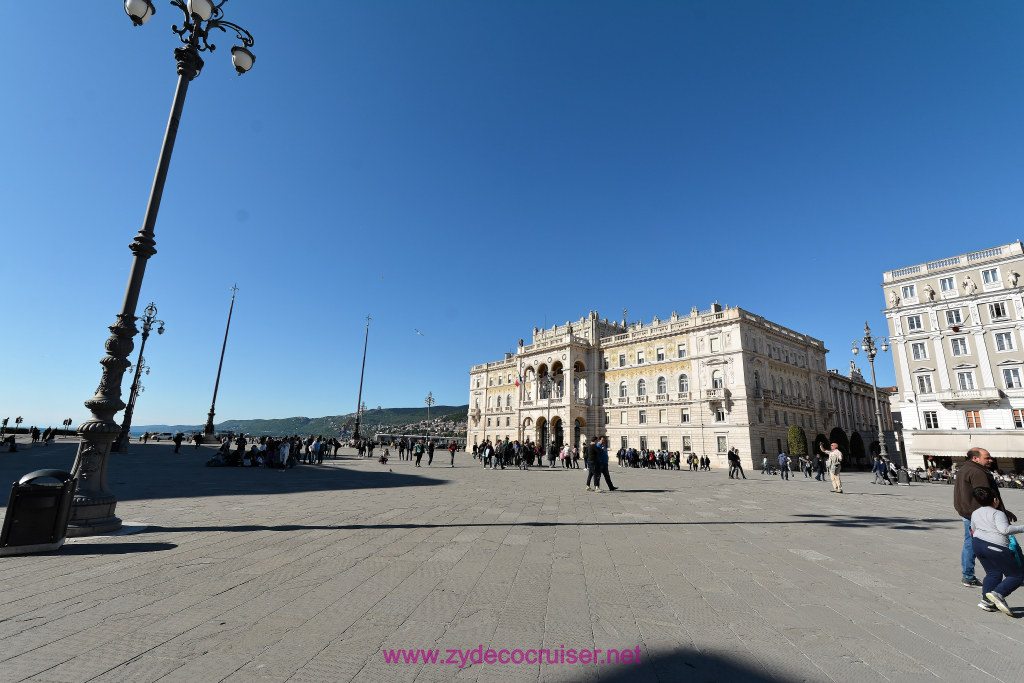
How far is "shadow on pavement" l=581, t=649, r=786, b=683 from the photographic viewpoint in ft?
9.36

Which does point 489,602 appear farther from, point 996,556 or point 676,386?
point 676,386

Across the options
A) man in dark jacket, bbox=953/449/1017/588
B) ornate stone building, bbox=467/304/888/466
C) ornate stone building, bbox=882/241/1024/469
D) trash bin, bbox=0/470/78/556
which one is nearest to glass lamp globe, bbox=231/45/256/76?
trash bin, bbox=0/470/78/556

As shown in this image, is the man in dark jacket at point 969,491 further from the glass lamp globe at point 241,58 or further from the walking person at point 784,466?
the walking person at point 784,466

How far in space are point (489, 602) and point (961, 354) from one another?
41.1 meters

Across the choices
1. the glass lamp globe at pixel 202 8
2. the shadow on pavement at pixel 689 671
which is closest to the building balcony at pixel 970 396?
the shadow on pavement at pixel 689 671

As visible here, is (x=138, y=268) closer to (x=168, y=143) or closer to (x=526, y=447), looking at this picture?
(x=168, y=143)

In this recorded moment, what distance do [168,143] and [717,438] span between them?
4082cm

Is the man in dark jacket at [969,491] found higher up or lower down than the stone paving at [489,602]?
higher up

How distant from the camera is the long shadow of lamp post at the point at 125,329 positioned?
256 inches

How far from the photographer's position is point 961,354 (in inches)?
1199

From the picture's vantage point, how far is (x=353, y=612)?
3859 millimetres

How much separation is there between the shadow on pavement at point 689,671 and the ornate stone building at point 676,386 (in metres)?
37.7

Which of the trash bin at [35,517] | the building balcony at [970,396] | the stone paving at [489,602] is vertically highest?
the building balcony at [970,396]

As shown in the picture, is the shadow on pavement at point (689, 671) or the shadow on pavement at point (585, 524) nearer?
the shadow on pavement at point (689, 671)
